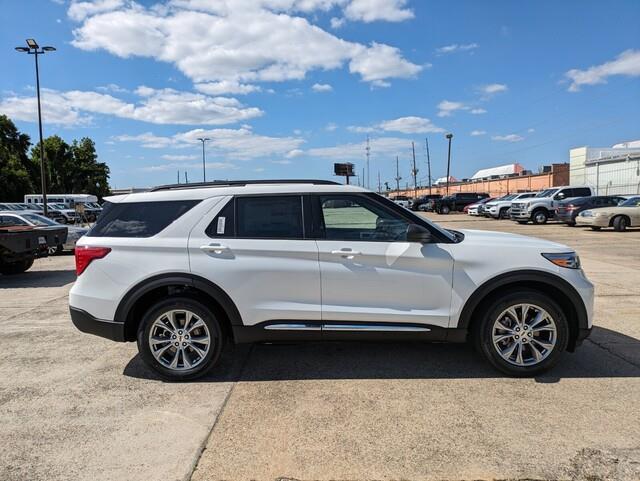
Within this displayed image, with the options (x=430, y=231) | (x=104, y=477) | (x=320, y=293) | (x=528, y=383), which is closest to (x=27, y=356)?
(x=104, y=477)

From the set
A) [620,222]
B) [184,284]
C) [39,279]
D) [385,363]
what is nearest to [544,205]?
[620,222]

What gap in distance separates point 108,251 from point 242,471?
7.88ft

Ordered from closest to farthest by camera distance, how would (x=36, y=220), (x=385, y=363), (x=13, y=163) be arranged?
(x=385, y=363) → (x=36, y=220) → (x=13, y=163)

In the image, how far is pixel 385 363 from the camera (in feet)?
15.0

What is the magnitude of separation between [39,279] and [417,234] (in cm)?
986

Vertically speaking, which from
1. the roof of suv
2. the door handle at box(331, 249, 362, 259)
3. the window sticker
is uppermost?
the roof of suv

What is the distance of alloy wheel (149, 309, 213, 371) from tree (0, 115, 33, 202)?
2561 inches

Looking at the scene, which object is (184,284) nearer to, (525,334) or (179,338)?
(179,338)

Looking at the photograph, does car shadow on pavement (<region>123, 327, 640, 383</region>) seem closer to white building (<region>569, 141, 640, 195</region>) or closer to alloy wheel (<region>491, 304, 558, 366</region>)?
alloy wheel (<region>491, 304, 558, 366</region>)

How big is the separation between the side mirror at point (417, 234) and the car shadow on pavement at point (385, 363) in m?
1.27

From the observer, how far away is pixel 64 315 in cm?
691

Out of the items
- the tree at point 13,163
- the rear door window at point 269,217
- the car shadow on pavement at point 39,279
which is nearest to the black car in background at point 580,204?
the car shadow on pavement at point 39,279

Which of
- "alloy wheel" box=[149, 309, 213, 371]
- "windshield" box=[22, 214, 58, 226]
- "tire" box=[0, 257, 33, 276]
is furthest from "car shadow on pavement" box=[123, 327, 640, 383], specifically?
"windshield" box=[22, 214, 58, 226]

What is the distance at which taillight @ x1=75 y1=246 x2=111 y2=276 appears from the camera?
13.9 feet
